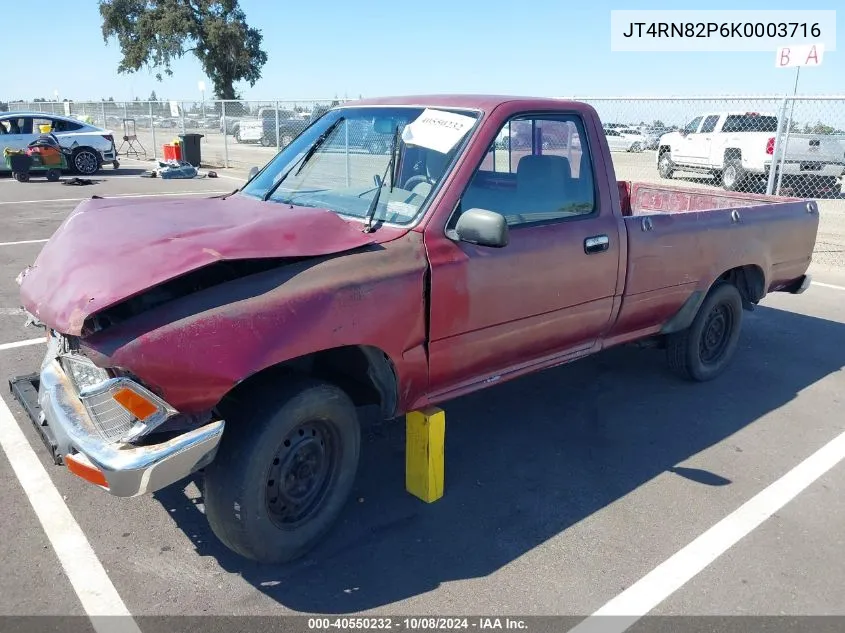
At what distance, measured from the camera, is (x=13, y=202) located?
45.7ft

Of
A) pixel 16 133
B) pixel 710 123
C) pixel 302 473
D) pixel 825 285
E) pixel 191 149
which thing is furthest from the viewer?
pixel 191 149

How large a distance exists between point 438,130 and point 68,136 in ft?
59.9

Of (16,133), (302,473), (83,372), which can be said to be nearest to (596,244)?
(302,473)

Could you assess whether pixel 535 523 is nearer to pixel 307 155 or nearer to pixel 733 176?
pixel 307 155

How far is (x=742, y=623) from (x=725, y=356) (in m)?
3.07

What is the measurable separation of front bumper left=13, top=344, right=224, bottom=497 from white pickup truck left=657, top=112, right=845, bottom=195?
13.7m

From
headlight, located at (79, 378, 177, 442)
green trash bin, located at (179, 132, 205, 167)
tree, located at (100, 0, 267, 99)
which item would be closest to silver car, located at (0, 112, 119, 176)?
green trash bin, located at (179, 132, 205, 167)

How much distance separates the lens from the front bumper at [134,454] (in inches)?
98.6

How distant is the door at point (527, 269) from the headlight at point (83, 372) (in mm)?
1445

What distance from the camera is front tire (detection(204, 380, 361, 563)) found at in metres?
2.77

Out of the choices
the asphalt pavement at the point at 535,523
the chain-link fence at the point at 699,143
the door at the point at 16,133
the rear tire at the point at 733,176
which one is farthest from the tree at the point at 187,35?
the asphalt pavement at the point at 535,523

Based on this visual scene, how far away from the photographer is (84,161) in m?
19.0

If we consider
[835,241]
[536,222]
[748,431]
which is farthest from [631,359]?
[835,241]

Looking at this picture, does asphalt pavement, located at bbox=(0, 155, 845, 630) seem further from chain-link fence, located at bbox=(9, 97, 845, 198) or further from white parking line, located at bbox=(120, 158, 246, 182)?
white parking line, located at bbox=(120, 158, 246, 182)
